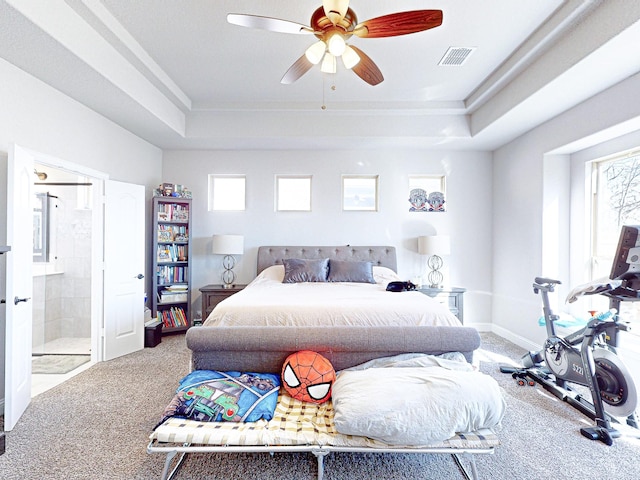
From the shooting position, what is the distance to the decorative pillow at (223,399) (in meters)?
1.82

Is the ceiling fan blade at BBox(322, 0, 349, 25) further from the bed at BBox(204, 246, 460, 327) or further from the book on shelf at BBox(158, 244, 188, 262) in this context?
the book on shelf at BBox(158, 244, 188, 262)

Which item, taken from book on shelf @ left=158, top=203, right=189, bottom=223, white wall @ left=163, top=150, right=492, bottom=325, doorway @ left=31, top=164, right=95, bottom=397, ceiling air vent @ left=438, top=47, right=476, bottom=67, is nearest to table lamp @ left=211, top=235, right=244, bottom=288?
white wall @ left=163, top=150, right=492, bottom=325

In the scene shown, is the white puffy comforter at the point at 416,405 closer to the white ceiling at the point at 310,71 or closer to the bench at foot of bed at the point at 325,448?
the bench at foot of bed at the point at 325,448

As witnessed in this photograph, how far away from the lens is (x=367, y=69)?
99.9 inches

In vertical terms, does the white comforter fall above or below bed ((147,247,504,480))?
above

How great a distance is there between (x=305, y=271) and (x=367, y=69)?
2505mm

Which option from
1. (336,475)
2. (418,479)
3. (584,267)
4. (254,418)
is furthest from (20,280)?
(584,267)

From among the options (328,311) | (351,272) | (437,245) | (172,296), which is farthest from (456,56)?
(172,296)

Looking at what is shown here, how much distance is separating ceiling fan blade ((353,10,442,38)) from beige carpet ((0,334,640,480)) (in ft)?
9.19

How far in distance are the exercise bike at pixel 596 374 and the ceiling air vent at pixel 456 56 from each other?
240 cm

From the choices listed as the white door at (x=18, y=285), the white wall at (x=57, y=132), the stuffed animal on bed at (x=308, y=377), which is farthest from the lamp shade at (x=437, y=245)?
the white door at (x=18, y=285)

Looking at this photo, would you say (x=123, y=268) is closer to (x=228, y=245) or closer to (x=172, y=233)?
(x=172, y=233)

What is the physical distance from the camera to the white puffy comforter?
168cm

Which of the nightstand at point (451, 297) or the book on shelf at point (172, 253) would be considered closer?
the nightstand at point (451, 297)
